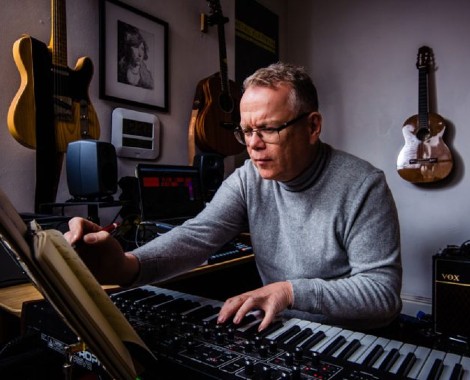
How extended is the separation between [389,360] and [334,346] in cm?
9

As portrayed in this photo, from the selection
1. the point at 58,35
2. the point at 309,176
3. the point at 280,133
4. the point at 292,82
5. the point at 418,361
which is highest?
the point at 58,35

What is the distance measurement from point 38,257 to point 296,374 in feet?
1.31

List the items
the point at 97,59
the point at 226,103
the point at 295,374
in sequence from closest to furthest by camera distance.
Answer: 1. the point at 295,374
2. the point at 97,59
3. the point at 226,103

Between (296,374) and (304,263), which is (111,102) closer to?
(304,263)

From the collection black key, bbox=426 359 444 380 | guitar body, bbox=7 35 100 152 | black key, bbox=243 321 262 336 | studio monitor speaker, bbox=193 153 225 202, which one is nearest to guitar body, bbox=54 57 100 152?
guitar body, bbox=7 35 100 152

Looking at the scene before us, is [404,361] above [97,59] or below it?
below

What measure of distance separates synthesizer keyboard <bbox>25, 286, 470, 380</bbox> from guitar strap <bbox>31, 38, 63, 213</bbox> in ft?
2.90

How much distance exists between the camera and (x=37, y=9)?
172cm

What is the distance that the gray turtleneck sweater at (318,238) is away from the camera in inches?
39.6

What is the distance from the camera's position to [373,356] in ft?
2.19

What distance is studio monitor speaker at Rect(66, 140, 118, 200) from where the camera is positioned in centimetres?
156

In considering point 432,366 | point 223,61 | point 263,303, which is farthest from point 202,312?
point 223,61

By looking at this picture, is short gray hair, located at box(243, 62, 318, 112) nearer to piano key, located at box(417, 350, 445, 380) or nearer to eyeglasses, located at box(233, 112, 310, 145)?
eyeglasses, located at box(233, 112, 310, 145)

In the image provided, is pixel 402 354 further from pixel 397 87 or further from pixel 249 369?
pixel 397 87
